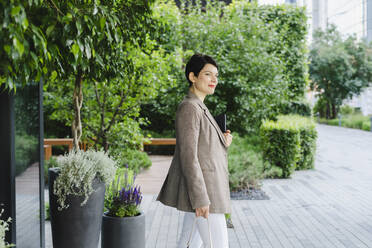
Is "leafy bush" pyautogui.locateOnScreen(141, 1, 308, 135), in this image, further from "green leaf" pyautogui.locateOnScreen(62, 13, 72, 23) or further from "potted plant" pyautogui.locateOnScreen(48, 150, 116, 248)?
"green leaf" pyautogui.locateOnScreen(62, 13, 72, 23)

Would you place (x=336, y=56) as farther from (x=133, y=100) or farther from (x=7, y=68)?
(x=7, y=68)

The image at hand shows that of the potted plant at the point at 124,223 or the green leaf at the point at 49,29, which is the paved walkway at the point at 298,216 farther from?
the green leaf at the point at 49,29

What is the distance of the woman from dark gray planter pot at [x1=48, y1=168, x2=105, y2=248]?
3.46 feet

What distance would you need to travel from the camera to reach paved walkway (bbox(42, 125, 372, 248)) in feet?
15.4

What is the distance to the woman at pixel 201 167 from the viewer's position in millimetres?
2609

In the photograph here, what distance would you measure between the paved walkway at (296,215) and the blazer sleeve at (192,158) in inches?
85.0

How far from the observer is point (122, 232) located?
11.9ft

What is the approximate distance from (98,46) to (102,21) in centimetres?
82

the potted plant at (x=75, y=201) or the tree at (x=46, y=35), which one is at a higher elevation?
the tree at (x=46, y=35)

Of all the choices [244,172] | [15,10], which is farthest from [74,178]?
[244,172]

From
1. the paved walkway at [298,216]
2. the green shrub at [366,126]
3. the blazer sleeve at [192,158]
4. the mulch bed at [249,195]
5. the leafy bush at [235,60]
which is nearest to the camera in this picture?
the blazer sleeve at [192,158]

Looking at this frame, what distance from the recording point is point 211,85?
293cm

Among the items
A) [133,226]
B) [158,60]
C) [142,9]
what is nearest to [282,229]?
[133,226]

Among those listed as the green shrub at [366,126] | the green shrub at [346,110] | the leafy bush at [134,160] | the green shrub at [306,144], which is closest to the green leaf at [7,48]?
the leafy bush at [134,160]
